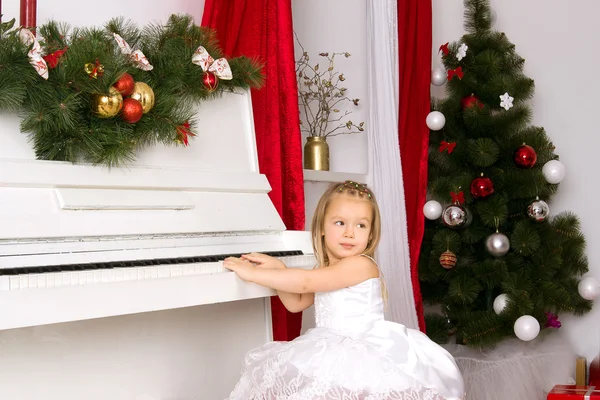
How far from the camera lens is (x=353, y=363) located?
1.86m

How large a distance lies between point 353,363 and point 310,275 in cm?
32

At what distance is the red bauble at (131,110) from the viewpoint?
1979mm

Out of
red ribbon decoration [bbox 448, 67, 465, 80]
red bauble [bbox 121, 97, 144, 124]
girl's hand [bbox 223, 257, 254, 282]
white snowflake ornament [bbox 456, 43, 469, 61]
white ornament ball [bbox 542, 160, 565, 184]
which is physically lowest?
girl's hand [bbox 223, 257, 254, 282]

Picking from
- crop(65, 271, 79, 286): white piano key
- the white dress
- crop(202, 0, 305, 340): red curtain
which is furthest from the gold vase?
crop(65, 271, 79, 286): white piano key

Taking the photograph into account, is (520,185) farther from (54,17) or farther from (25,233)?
(25,233)

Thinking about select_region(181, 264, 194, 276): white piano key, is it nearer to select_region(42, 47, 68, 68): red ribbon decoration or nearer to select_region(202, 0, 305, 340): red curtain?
select_region(42, 47, 68, 68): red ribbon decoration

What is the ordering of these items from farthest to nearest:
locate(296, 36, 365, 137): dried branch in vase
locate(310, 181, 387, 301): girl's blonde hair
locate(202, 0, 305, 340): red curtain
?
locate(296, 36, 365, 137): dried branch in vase, locate(202, 0, 305, 340): red curtain, locate(310, 181, 387, 301): girl's blonde hair

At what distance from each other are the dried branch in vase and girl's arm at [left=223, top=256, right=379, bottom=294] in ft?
5.13

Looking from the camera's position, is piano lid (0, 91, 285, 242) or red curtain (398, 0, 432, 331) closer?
piano lid (0, 91, 285, 242)

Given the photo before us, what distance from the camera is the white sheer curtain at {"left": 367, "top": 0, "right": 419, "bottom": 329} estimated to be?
3.31m

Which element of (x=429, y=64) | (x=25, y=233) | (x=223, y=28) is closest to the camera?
(x=25, y=233)

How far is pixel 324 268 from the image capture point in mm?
2105

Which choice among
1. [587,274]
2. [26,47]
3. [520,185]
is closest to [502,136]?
[520,185]

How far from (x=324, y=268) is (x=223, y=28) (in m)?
1.29
